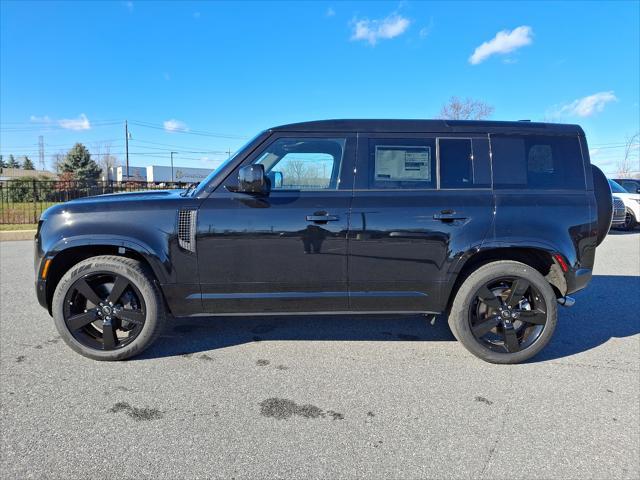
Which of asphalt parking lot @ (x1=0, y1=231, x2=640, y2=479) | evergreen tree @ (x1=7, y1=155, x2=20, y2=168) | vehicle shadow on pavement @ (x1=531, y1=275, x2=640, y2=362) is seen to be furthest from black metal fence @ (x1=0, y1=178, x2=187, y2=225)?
evergreen tree @ (x1=7, y1=155, x2=20, y2=168)

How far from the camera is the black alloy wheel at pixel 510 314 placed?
10.7 feet

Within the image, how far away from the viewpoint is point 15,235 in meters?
10.3

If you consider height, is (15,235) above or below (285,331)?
above

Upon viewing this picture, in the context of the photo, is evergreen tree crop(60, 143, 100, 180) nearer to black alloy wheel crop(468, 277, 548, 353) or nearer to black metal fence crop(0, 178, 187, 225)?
black metal fence crop(0, 178, 187, 225)

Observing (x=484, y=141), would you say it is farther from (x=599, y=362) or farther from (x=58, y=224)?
(x=58, y=224)

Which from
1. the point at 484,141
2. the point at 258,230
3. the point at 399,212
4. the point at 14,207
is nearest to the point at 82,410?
the point at 258,230

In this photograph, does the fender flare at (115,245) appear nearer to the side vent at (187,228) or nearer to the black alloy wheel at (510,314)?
the side vent at (187,228)

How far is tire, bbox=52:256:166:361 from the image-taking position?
3164 millimetres

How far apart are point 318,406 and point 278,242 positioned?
1273 millimetres

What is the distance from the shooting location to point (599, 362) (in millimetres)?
3307

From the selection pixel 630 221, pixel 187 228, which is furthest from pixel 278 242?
pixel 630 221

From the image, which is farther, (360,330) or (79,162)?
(79,162)

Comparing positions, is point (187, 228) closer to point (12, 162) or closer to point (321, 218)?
point (321, 218)

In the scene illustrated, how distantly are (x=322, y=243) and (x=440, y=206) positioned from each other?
1.03m
